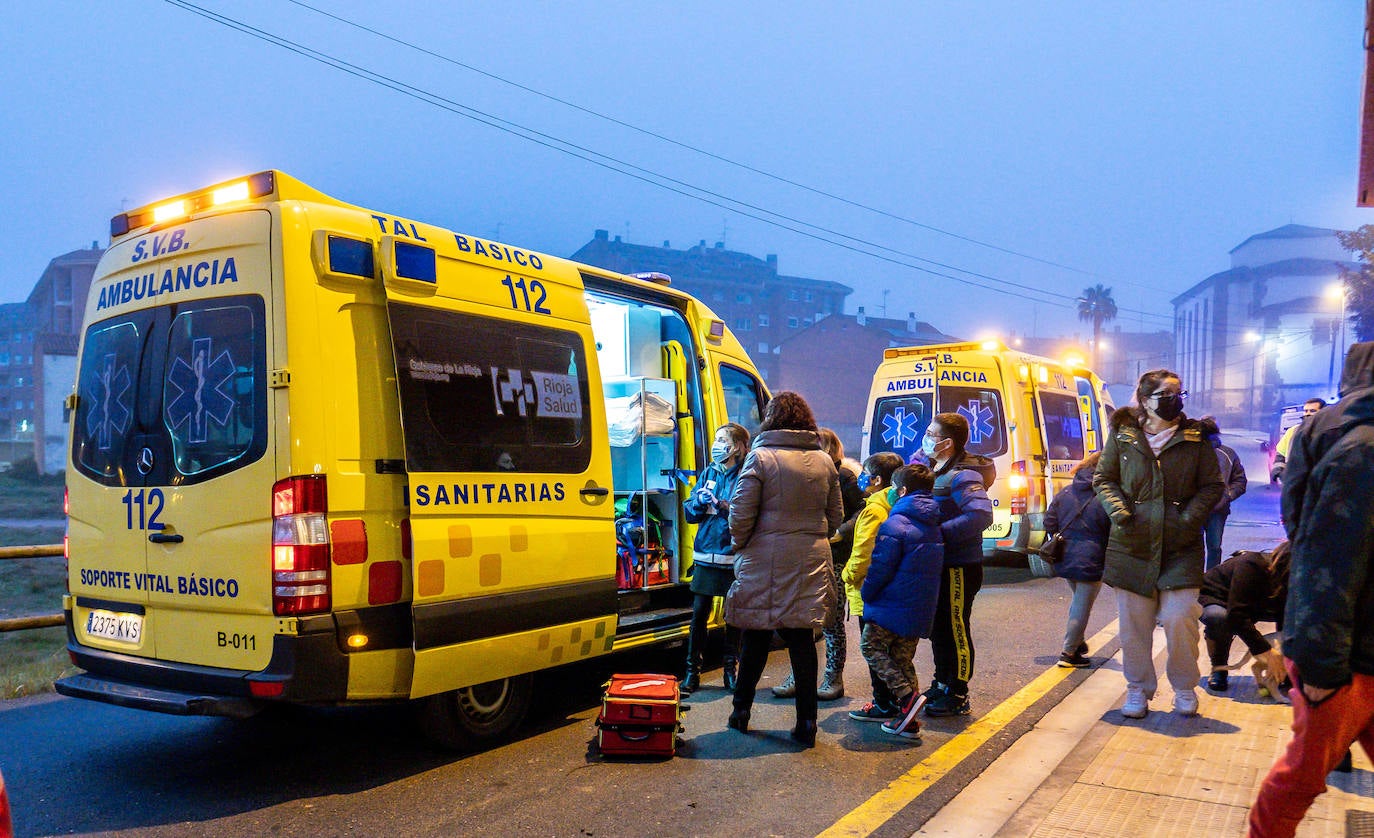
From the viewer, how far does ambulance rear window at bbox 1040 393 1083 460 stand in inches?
487

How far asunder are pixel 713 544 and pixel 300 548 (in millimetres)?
2635

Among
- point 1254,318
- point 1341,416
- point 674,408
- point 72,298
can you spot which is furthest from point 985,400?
point 1254,318

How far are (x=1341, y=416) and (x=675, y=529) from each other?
489 cm

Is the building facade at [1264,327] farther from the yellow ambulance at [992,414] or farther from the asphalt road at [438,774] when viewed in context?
the asphalt road at [438,774]

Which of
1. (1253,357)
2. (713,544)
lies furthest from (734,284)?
(713,544)

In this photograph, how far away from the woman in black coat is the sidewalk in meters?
1.04

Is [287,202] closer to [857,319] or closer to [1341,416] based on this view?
[1341,416]

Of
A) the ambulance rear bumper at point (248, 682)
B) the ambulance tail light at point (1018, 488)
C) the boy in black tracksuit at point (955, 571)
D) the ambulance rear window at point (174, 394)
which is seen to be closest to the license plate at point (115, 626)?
the ambulance rear bumper at point (248, 682)

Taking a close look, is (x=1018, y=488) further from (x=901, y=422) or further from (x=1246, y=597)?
(x=1246, y=597)

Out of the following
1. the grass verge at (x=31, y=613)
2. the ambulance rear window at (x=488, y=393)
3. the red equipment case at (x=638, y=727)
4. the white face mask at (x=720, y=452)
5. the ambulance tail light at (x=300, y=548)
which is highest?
the ambulance rear window at (x=488, y=393)

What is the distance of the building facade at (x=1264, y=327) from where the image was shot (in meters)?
72.7

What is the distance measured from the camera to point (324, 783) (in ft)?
14.0

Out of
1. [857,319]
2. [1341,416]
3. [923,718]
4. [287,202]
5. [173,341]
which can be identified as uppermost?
[857,319]

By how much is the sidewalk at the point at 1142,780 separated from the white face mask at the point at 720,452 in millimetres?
2345
